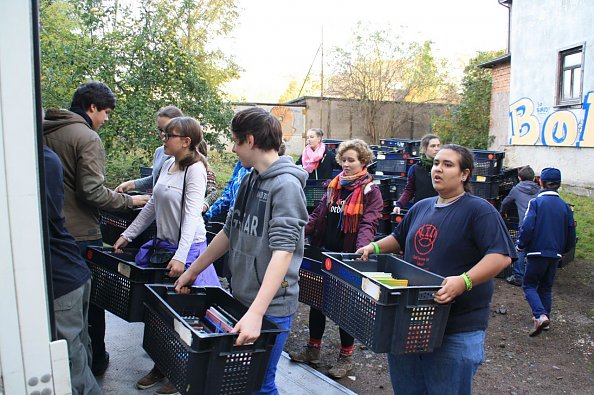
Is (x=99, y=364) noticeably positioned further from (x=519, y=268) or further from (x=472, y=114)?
(x=472, y=114)

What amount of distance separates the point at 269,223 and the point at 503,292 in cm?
563

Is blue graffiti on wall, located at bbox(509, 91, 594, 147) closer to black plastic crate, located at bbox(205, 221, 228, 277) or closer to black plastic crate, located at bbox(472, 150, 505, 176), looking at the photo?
black plastic crate, located at bbox(472, 150, 505, 176)

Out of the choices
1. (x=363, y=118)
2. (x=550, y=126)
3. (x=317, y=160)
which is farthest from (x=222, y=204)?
(x=363, y=118)

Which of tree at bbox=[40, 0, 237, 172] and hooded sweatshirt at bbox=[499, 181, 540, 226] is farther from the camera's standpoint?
tree at bbox=[40, 0, 237, 172]

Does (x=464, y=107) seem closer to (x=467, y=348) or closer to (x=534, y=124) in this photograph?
(x=534, y=124)

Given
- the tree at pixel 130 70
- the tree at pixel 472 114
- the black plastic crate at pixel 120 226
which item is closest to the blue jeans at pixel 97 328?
the black plastic crate at pixel 120 226

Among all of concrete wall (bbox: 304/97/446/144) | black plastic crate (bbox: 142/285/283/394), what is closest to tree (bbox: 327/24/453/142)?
concrete wall (bbox: 304/97/446/144)

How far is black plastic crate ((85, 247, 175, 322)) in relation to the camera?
3.38 m

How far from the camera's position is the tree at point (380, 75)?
25.9 metres

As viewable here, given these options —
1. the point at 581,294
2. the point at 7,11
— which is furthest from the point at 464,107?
the point at 7,11

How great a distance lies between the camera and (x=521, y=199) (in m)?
7.55

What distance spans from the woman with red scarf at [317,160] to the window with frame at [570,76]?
1013cm

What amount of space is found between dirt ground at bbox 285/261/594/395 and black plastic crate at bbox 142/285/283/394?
2.32 metres

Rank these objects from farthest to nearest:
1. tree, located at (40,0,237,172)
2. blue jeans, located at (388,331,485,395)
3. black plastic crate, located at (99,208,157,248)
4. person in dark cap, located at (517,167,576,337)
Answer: tree, located at (40,0,237,172) → person in dark cap, located at (517,167,576,337) → black plastic crate, located at (99,208,157,248) → blue jeans, located at (388,331,485,395)
